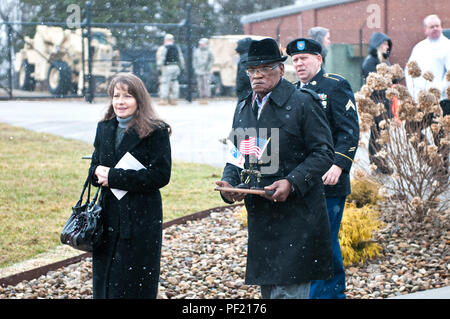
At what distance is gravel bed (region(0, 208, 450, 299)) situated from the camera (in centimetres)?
523

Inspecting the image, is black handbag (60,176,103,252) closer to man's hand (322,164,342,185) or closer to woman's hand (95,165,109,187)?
woman's hand (95,165,109,187)

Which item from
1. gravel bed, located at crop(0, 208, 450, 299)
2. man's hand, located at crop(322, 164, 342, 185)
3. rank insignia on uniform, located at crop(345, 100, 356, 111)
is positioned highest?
rank insignia on uniform, located at crop(345, 100, 356, 111)

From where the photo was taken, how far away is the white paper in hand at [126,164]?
13.0ft

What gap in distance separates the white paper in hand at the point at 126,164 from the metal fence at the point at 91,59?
16.6 metres

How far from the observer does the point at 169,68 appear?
65.1 ft

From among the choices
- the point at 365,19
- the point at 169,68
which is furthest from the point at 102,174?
the point at 365,19

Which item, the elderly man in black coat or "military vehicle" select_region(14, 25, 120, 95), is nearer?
the elderly man in black coat

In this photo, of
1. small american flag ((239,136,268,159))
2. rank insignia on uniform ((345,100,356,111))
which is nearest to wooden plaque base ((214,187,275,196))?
small american flag ((239,136,268,159))

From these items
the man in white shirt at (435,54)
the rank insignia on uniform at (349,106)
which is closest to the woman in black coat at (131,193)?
the rank insignia on uniform at (349,106)

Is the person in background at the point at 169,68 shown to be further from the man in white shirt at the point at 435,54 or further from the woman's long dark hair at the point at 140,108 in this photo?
the woman's long dark hair at the point at 140,108

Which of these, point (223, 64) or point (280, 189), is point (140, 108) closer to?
point (280, 189)

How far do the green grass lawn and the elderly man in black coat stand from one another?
125 inches

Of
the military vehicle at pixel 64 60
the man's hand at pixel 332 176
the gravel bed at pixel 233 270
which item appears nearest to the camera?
the man's hand at pixel 332 176
